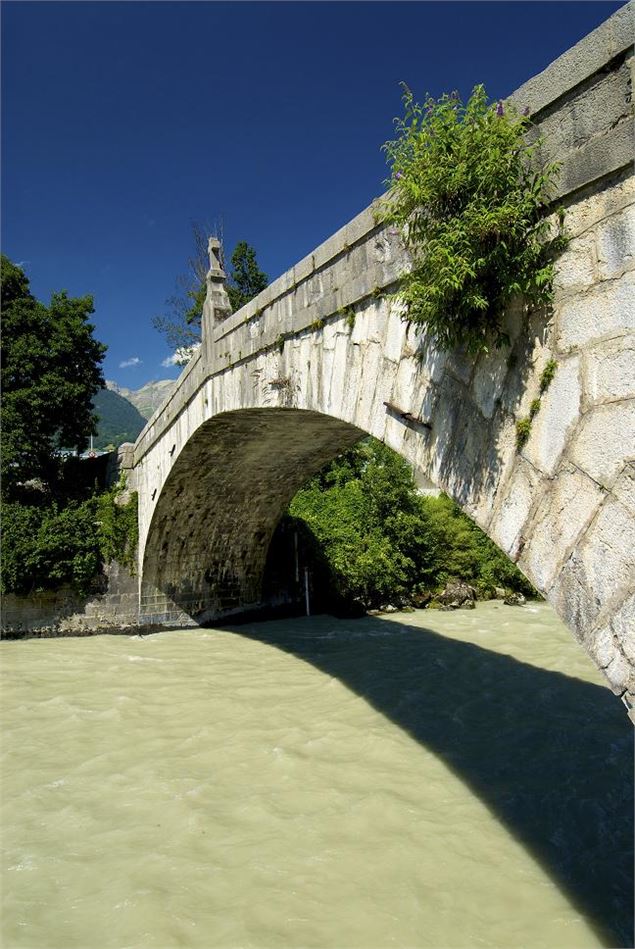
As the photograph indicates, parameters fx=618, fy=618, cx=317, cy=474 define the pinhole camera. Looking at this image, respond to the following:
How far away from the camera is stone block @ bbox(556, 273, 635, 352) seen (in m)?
2.23

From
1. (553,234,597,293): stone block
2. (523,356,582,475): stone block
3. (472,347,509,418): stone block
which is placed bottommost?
(523,356,582,475): stone block

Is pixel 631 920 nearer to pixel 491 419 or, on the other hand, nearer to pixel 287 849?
pixel 287 849

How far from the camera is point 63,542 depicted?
1170cm

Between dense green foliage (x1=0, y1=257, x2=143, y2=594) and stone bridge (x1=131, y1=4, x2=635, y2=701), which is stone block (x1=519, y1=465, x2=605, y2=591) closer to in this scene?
stone bridge (x1=131, y1=4, x2=635, y2=701)

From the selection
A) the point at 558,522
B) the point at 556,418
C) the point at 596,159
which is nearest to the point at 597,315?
the point at 556,418

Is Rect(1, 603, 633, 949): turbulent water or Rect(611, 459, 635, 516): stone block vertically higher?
Rect(611, 459, 635, 516): stone block

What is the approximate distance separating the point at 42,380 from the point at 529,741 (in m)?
11.5

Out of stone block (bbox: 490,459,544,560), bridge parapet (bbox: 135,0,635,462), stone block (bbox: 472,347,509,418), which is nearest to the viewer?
bridge parapet (bbox: 135,0,635,462)

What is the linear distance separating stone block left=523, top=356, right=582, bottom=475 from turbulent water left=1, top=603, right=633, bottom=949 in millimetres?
2887

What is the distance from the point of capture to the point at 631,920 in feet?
12.1

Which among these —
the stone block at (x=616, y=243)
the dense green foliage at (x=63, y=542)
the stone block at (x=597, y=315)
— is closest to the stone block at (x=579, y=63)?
the stone block at (x=616, y=243)

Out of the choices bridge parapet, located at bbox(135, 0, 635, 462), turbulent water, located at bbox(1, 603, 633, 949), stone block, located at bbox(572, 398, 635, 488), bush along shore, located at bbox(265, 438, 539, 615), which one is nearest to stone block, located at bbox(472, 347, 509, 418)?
stone block, located at bbox(572, 398, 635, 488)

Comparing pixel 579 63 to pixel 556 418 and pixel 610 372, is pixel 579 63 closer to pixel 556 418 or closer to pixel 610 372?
pixel 610 372

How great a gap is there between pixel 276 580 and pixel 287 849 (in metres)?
9.55
